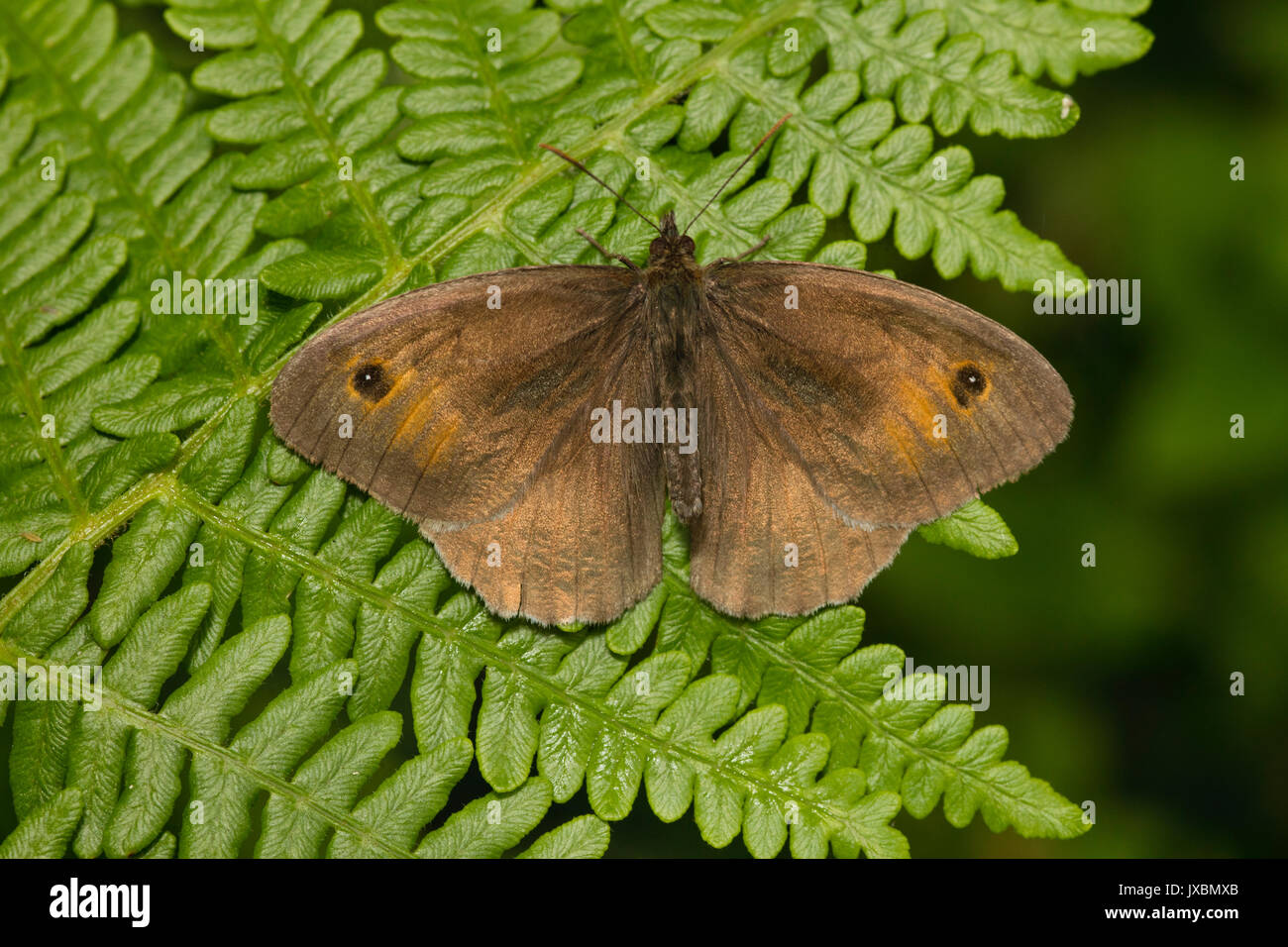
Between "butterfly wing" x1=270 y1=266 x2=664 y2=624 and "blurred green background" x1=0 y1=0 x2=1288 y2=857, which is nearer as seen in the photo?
"butterfly wing" x1=270 y1=266 x2=664 y2=624

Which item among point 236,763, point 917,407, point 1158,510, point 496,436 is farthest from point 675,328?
point 1158,510

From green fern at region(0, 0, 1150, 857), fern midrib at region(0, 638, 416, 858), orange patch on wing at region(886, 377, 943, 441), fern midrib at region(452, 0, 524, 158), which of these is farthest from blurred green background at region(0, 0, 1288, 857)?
fern midrib at region(0, 638, 416, 858)

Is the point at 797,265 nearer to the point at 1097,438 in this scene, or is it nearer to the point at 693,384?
the point at 693,384

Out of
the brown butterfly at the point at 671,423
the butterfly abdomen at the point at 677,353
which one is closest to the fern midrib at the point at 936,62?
the brown butterfly at the point at 671,423

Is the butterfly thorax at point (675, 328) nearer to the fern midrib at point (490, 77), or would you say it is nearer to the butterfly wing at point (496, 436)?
the butterfly wing at point (496, 436)

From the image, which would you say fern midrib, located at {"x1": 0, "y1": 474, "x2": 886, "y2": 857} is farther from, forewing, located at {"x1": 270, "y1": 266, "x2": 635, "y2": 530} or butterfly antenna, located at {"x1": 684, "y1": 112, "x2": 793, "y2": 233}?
butterfly antenna, located at {"x1": 684, "y1": 112, "x2": 793, "y2": 233}

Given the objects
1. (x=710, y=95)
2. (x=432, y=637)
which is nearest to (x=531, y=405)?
(x=432, y=637)
